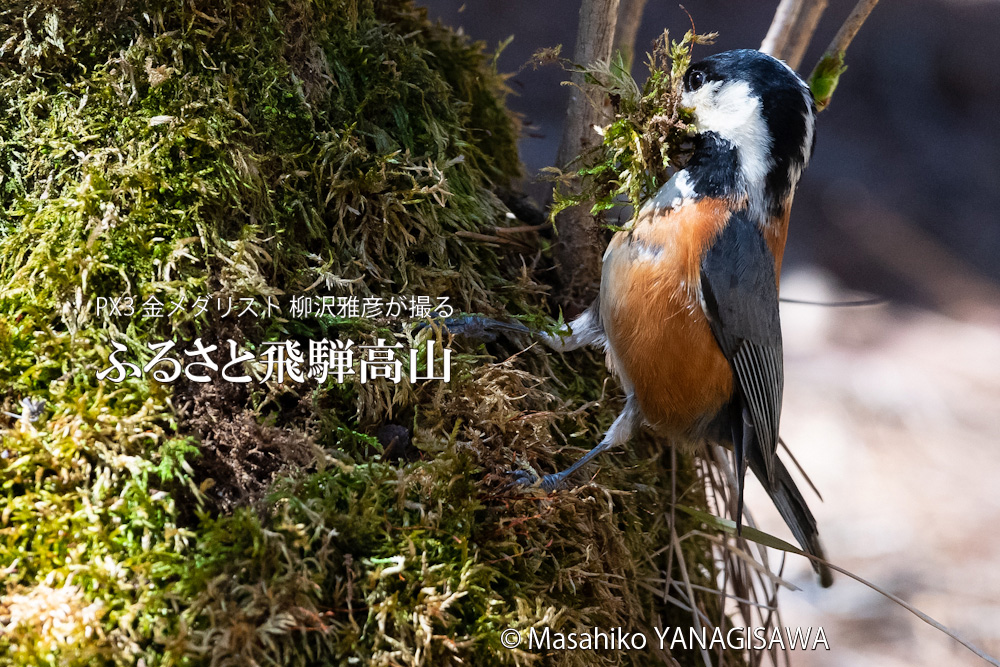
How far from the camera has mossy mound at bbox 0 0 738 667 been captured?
0.89 metres

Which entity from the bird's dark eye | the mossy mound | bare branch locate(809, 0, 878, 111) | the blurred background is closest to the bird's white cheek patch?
the bird's dark eye

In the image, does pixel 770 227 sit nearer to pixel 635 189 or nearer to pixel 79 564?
pixel 635 189

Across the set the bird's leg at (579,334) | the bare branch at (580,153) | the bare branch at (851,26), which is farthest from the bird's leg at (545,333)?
the bare branch at (851,26)

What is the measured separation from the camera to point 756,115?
127 centimetres

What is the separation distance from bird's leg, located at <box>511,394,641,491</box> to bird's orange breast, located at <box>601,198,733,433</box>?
0.03m

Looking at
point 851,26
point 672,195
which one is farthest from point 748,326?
point 851,26

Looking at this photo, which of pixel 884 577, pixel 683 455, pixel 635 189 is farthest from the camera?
pixel 884 577

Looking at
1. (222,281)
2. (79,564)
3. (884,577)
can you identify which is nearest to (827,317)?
(884,577)

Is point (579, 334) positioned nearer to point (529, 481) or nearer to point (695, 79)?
point (529, 481)

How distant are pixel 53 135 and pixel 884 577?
3.00 m

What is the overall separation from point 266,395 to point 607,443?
638mm

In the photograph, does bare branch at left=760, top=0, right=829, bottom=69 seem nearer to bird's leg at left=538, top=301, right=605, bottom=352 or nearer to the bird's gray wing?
the bird's gray wing

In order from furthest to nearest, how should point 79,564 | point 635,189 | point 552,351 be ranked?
point 552,351
point 635,189
point 79,564

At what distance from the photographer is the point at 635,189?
1.27 metres
